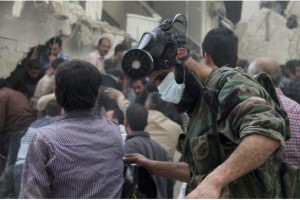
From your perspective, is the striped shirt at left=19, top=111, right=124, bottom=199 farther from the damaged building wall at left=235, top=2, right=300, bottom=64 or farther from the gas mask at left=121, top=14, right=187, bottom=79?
the damaged building wall at left=235, top=2, right=300, bottom=64

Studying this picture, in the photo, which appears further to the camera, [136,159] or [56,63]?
[56,63]

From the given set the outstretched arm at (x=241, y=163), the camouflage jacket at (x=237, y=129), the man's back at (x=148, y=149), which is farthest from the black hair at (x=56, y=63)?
the outstretched arm at (x=241, y=163)

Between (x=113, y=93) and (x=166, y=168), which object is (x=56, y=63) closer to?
(x=113, y=93)

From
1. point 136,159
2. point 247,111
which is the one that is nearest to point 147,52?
point 247,111

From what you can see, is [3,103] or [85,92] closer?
[85,92]

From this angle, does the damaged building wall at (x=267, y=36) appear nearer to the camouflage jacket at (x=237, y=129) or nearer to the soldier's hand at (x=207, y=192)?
the camouflage jacket at (x=237, y=129)

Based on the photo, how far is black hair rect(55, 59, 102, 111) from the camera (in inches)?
110

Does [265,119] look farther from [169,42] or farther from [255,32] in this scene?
[255,32]

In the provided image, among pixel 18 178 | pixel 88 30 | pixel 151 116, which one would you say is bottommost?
pixel 18 178

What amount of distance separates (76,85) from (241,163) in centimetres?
100

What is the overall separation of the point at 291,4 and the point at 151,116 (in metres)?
5.33

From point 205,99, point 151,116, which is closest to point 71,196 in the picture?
point 205,99

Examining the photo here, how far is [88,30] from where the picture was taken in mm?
9023

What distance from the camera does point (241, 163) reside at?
217cm
